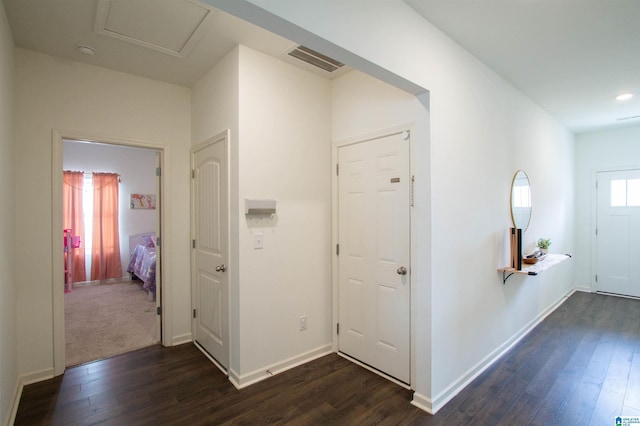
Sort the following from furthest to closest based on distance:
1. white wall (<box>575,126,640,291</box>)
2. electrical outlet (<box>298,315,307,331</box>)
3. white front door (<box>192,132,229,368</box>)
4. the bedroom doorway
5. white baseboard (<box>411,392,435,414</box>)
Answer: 1. white wall (<box>575,126,640,291</box>)
2. the bedroom doorway
3. electrical outlet (<box>298,315,307,331</box>)
4. white front door (<box>192,132,229,368</box>)
5. white baseboard (<box>411,392,435,414</box>)

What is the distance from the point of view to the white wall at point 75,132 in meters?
2.59

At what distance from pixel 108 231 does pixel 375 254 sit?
19.2 ft

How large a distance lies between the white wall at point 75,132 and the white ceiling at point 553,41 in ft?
8.66

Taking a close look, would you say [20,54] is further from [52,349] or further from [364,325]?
[364,325]

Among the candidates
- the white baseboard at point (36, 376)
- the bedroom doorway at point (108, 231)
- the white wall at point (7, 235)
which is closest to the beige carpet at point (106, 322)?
the bedroom doorway at point (108, 231)

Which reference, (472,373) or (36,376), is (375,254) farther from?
(36,376)

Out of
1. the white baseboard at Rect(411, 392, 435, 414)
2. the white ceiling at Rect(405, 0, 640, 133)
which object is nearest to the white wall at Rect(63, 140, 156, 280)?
the white ceiling at Rect(405, 0, 640, 133)

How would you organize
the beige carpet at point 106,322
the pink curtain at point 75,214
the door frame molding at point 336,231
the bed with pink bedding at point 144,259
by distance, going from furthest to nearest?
the pink curtain at point 75,214 < the bed with pink bedding at point 144,259 < the beige carpet at point 106,322 < the door frame molding at point 336,231

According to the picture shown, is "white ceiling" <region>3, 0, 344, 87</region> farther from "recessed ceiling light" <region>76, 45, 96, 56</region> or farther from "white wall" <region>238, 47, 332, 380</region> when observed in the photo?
"white wall" <region>238, 47, 332, 380</region>

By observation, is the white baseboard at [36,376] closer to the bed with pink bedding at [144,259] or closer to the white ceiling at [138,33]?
the bed with pink bedding at [144,259]

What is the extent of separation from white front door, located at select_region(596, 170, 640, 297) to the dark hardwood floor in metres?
2.47

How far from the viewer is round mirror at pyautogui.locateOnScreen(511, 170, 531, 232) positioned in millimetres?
3270

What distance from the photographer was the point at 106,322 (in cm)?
392

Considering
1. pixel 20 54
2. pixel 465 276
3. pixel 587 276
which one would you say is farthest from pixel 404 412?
pixel 587 276
